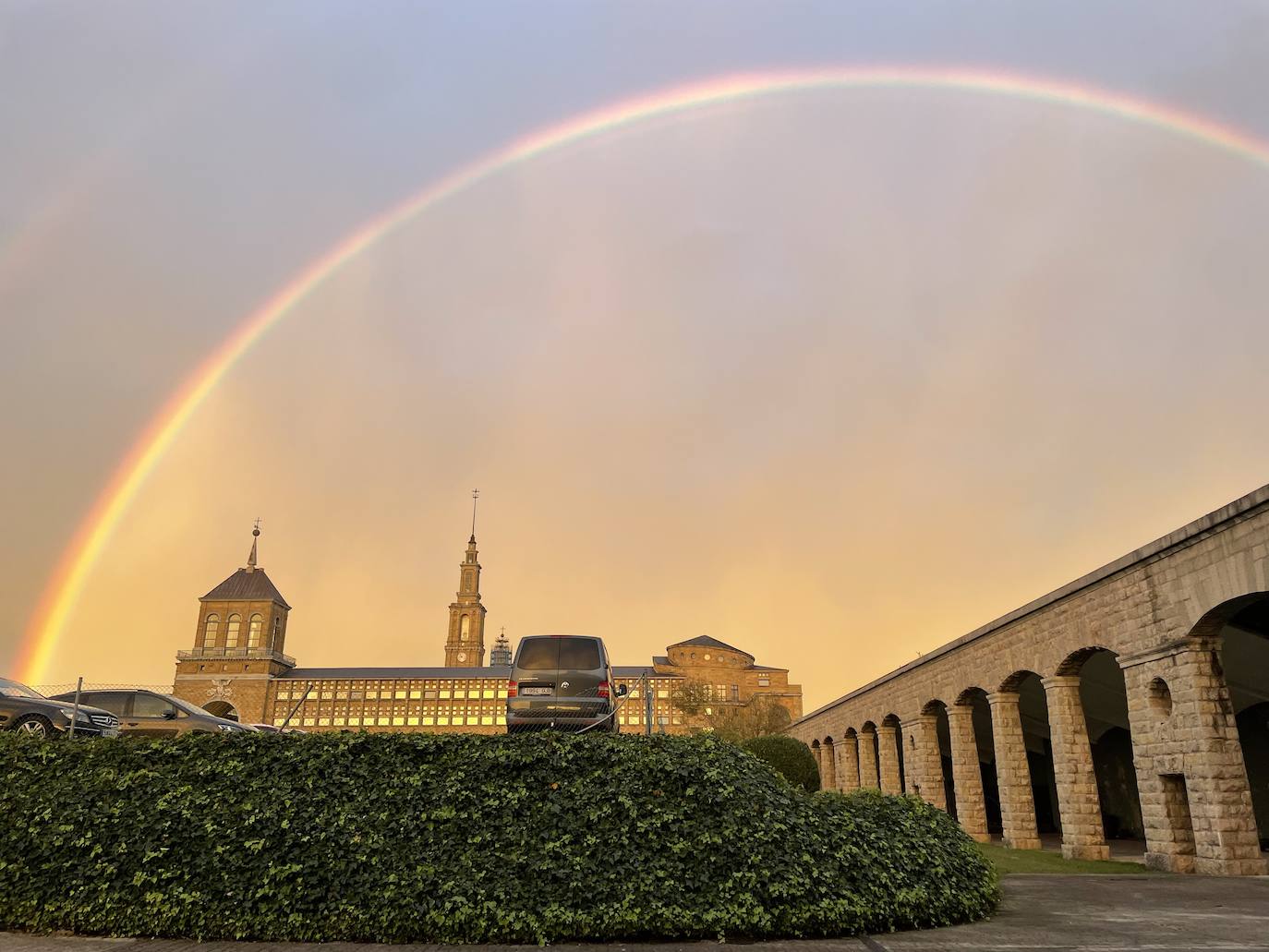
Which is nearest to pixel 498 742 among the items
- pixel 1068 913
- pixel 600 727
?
pixel 600 727

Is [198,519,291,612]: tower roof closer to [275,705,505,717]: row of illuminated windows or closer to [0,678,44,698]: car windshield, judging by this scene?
[275,705,505,717]: row of illuminated windows

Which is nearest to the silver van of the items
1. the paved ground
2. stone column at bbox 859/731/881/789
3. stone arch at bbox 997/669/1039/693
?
the paved ground

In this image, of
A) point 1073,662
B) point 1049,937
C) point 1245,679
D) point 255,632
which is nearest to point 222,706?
point 255,632

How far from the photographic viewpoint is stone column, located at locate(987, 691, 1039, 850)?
20.1 m

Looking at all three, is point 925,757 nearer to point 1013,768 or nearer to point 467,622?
point 1013,768

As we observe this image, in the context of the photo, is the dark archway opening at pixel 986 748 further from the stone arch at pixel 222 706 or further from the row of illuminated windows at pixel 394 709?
the stone arch at pixel 222 706

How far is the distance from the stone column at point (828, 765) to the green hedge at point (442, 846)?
3804cm

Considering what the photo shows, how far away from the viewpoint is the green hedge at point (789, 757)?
91.0 feet

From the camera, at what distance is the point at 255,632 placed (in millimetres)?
113875

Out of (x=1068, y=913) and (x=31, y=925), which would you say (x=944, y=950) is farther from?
(x=31, y=925)

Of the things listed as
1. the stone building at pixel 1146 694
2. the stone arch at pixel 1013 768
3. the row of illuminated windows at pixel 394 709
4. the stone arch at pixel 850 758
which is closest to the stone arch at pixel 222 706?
the row of illuminated windows at pixel 394 709

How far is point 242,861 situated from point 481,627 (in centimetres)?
15458

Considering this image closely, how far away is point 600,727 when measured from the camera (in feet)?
48.4

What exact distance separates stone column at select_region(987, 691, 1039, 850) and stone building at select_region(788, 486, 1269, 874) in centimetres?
3
